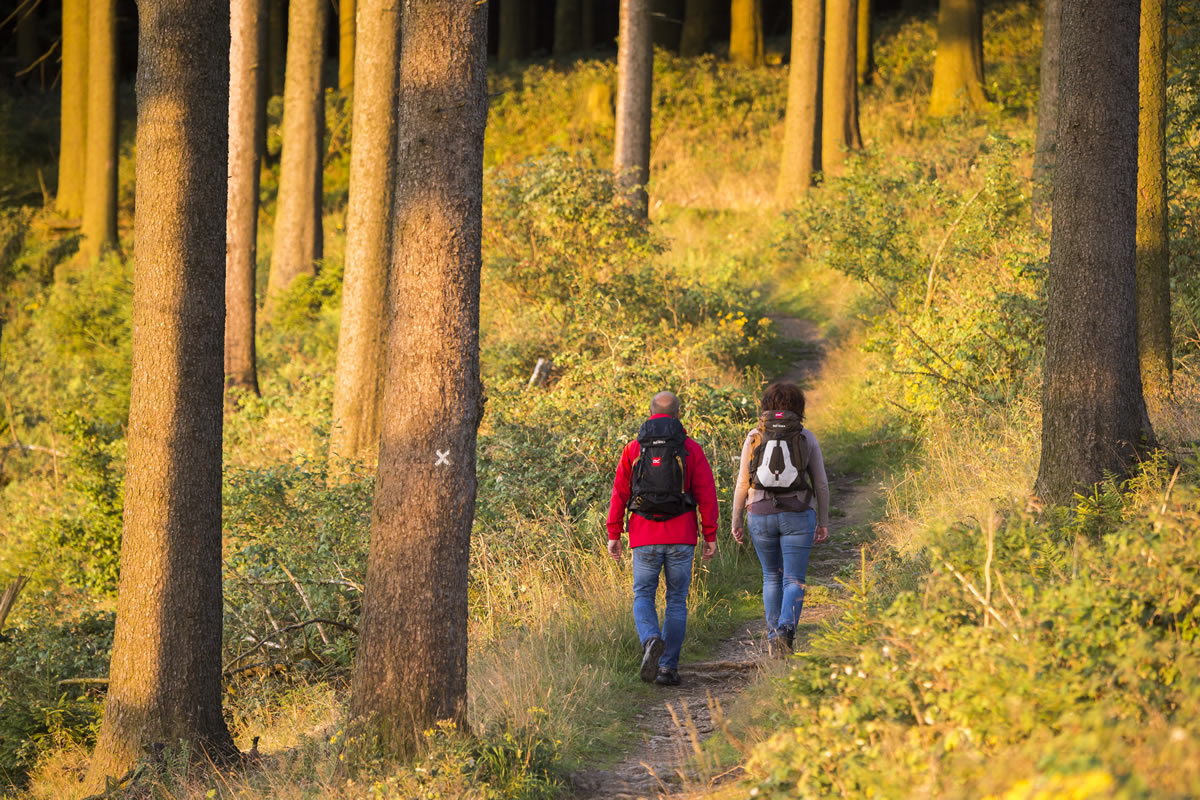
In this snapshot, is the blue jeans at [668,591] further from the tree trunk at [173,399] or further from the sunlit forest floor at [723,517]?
the tree trunk at [173,399]

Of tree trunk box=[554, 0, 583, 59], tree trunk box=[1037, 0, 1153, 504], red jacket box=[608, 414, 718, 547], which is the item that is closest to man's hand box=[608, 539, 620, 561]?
red jacket box=[608, 414, 718, 547]

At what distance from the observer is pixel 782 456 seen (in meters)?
6.48

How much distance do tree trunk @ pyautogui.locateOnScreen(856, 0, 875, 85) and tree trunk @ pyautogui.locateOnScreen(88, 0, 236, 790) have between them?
23.2 m

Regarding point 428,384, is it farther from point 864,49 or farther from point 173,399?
point 864,49

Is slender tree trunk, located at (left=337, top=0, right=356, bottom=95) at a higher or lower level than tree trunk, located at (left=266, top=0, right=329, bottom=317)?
higher

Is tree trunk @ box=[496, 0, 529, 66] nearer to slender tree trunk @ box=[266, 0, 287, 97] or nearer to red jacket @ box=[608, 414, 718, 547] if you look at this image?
slender tree trunk @ box=[266, 0, 287, 97]

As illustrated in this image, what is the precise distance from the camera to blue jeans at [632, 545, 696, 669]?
264 inches

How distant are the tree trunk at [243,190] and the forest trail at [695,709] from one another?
9648 millimetres

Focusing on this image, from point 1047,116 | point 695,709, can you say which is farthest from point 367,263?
point 1047,116

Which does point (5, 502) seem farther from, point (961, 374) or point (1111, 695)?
point (1111, 695)

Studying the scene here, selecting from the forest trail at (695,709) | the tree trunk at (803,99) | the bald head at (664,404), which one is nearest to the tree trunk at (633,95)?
the tree trunk at (803,99)

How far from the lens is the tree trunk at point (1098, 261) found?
22.6 feet

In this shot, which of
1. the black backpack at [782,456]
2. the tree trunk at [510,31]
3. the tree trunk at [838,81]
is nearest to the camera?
the black backpack at [782,456]

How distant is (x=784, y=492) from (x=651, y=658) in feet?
4.33
